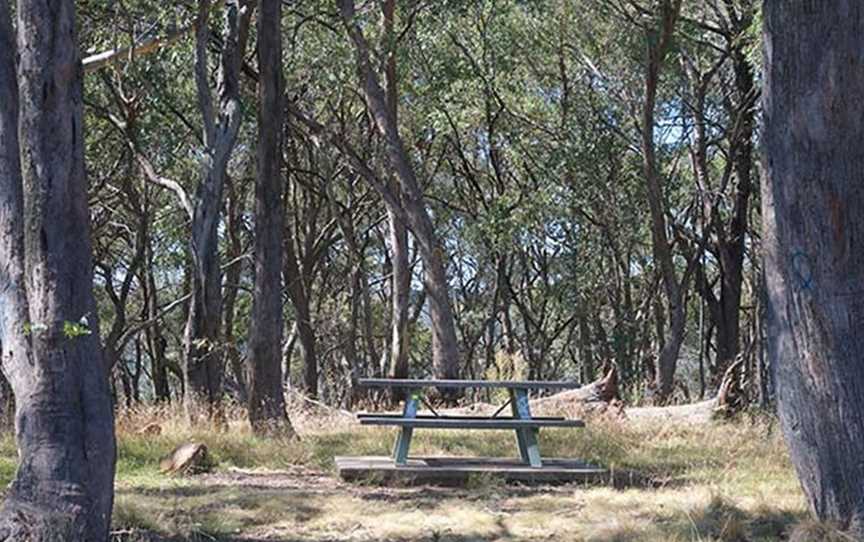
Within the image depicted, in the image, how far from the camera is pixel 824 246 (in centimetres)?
631

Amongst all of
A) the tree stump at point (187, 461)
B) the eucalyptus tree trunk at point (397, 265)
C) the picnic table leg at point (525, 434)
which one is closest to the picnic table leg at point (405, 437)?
the picnic table leg at point (525, 434)

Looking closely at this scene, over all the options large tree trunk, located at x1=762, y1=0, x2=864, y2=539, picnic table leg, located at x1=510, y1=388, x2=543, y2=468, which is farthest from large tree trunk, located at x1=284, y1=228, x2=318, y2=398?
large tree trunk, located at x1=762, y1=0, x2=864, y2=539

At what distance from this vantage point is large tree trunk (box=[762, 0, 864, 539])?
6.23 m

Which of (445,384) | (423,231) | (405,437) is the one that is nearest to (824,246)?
(445,384)

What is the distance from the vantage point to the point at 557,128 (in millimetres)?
24641

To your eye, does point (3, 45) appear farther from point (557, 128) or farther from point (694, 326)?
point (694, 326)

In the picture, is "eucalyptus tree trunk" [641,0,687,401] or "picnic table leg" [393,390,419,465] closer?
"picnic table leg" [393,390,419,465]

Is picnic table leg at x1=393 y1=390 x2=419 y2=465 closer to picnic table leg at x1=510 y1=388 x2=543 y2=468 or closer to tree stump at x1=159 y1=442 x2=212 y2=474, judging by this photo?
picnic table leg at x1=510 y1=388 x2=543 y2=468

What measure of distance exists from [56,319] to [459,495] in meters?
3.92

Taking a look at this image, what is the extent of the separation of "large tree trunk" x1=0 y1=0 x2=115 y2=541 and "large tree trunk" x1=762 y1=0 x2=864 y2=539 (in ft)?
12.7

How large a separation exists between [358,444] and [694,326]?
27972 mm

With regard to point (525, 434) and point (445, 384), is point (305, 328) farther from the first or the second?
point (445, 384)

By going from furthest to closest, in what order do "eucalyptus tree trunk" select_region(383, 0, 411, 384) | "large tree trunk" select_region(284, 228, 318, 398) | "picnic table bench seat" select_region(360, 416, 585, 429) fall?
"large tree trunk" select_region(284, 228, 318, 398), "eucalyptus tree trunk" select_region(383, 0, 411, 384), "picnic table bench seat" select_region(360, 416, 585, 429)

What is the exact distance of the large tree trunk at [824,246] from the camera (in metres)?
6.23
